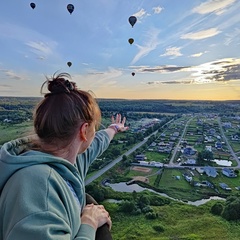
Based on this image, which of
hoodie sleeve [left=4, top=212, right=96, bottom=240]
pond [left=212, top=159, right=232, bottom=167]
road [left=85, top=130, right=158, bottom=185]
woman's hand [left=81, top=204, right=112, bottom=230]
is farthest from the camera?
pond [left=212, top=159, right=232, bottom=167]

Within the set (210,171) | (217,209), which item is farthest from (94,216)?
(210,171)

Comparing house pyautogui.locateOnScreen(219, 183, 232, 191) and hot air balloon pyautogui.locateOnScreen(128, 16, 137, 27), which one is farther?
house pyautogui.locateOnScreen(219, 183, 232, 191)

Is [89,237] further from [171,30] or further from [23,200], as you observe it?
[171,30]

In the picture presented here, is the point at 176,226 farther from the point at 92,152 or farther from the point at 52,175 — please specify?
the point at 52,175

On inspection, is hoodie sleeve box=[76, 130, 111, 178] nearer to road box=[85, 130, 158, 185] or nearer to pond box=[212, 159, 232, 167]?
road box=[85, 130, 158, 185]

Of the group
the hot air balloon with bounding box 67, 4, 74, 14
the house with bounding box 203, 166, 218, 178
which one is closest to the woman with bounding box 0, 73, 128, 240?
the hot air balloon with bounding box 67, 4, 74, 14

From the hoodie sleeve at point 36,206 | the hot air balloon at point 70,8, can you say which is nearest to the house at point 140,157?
the hot air balloon at point 70,8
